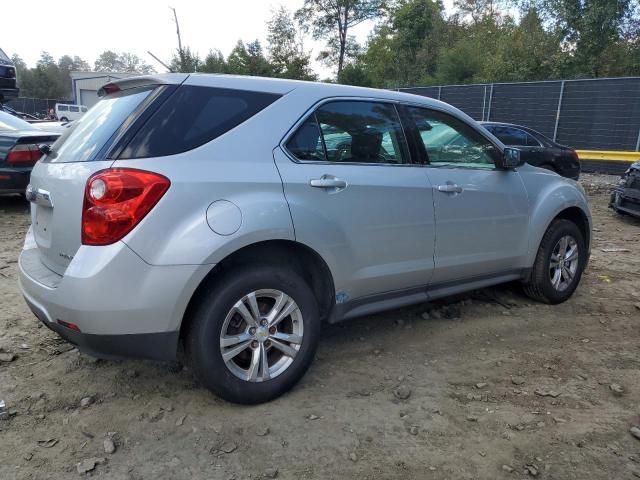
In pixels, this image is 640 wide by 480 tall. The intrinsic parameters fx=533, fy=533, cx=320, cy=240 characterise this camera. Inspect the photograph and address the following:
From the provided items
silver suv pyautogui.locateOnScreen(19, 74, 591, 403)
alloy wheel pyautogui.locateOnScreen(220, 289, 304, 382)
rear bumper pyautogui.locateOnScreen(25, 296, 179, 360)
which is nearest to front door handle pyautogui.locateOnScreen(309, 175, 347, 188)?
silver suv pyautogui.locateOnScreen(19, 74, 591, 403)

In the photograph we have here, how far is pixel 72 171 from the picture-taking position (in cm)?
266

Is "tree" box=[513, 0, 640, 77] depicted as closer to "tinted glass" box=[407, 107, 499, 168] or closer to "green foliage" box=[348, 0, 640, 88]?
"green foliage" box=[348, 0, 640, 88]

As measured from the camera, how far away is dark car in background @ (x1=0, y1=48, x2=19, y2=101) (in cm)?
1287

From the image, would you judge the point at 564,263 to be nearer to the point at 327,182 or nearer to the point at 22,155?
the point at 327,182

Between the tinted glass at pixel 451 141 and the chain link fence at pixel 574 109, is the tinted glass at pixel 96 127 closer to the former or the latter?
the tinted glass at pixel 451 141

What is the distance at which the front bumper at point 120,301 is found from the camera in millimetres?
2424

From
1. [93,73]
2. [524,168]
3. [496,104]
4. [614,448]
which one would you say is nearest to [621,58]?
[496,104]

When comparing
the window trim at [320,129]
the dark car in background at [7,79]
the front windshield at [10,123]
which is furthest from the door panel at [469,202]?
the dark car in background at [7,79]

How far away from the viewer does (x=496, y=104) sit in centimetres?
1780

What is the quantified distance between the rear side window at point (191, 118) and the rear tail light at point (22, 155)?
17.9 ft

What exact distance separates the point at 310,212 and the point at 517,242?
206 cm

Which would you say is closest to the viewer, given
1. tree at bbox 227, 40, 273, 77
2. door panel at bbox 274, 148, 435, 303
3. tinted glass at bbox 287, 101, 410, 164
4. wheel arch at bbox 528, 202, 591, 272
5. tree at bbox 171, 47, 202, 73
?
door panel at bbox 274, 148, 435, 303

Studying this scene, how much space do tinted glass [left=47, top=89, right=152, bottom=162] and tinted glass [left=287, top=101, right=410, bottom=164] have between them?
0.87m

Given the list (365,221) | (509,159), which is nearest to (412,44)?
(509,159)
